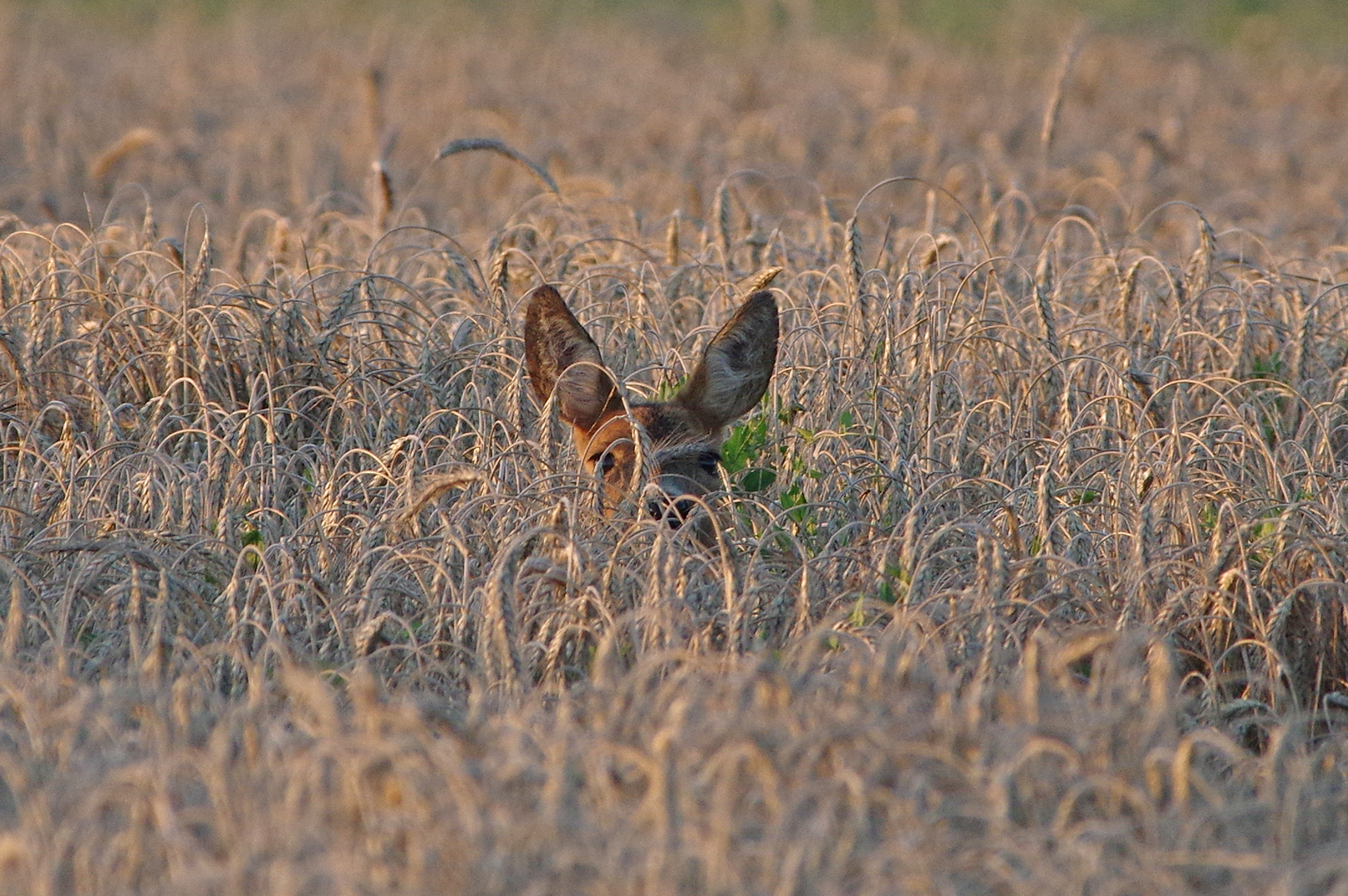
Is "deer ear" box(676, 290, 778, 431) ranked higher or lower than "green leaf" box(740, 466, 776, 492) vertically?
higher

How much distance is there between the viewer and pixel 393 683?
4.26m

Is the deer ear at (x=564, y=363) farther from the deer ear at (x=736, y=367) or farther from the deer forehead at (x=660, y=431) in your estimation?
the deer ear at (x=736, y=367)

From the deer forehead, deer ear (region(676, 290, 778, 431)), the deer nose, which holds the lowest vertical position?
the deer nose

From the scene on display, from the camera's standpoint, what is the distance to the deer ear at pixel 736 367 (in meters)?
5.30

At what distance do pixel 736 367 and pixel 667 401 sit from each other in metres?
0.32

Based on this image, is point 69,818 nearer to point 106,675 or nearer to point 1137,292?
point 106,675

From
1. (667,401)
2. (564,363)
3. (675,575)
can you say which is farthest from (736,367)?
(675,575)

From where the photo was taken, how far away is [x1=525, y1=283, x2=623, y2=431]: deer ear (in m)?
5.28

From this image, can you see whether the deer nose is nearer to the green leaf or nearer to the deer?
the deer

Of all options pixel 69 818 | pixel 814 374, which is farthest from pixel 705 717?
pixel 814 374

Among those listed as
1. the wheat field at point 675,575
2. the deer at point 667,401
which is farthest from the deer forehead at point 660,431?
the wheat field at point 675,575

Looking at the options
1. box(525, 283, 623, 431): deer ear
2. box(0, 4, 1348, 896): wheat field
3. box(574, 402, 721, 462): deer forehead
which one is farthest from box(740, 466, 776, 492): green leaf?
box(525, 283, 623, 431): deer ear

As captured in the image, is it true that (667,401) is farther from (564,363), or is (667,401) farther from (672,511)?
(672,511)

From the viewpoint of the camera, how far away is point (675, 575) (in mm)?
4344
